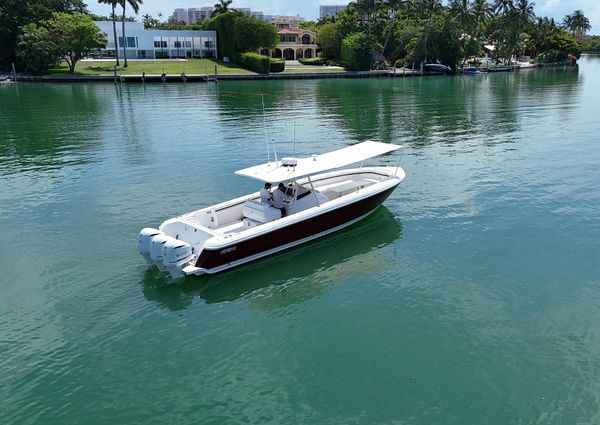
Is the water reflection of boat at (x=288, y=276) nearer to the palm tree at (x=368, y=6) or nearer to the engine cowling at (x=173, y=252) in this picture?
the engine cowling at (x=173, y=252)

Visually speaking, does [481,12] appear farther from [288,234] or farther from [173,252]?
[173,252]

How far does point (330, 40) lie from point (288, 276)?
107 m

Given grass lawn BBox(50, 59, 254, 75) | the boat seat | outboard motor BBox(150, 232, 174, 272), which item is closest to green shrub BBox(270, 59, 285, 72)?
grass lawn BBox(50, 59, 254, 75)

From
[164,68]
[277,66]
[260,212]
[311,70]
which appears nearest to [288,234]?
[260,212]

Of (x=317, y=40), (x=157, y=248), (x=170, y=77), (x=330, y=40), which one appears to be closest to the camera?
(x=157, y=248)

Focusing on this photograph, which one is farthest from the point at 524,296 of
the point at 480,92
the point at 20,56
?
the point at 20,56

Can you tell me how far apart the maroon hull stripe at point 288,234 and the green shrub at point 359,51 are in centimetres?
8970

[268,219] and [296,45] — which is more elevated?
[296,45]

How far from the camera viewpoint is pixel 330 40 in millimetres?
114938

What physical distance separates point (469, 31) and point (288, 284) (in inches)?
4467

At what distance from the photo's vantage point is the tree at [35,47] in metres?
85.3

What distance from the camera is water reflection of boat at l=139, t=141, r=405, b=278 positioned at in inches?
599

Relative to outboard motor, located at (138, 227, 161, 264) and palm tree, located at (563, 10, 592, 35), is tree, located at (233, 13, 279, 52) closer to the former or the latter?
outboard motor, located at (138, 227, 161, 264)

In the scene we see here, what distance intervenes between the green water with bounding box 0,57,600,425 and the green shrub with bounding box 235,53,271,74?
69.2 metres
